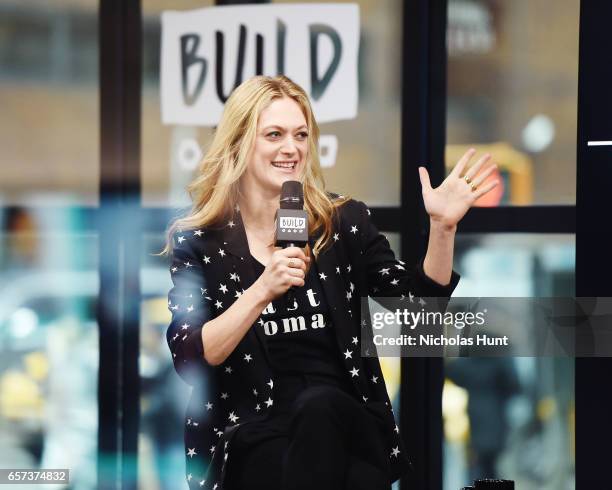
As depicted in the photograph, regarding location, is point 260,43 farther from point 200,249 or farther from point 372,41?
point 200,249

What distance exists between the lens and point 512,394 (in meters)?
3.77

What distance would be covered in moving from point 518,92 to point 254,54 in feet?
3.15

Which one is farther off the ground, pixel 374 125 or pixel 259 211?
pixel 374 125

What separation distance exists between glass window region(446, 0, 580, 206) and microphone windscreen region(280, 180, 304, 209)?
1436 millimetres

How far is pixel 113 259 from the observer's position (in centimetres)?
404

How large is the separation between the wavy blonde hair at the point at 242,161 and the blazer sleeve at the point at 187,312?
85 mm

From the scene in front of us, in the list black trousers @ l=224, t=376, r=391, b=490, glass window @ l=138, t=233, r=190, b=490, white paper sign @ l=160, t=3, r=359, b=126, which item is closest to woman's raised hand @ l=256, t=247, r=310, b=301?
black trousers @ l=224, t=376, r=391, b=490

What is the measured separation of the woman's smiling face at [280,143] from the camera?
2.73 m

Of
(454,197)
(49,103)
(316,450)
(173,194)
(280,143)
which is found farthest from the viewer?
(49,103)

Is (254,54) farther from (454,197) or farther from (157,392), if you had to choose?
(454,197)

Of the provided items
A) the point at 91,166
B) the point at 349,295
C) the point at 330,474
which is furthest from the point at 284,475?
the point at 91,166

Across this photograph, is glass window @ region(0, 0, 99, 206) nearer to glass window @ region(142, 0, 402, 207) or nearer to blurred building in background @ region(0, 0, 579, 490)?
blurred building in background @ region(0, 0, 579, 490)

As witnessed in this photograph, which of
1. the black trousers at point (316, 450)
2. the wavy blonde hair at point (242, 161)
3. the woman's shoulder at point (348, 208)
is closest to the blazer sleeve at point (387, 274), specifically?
the woman's shoulder at point (348, 208)

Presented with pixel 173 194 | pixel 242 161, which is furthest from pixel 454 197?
pixel 173 194
